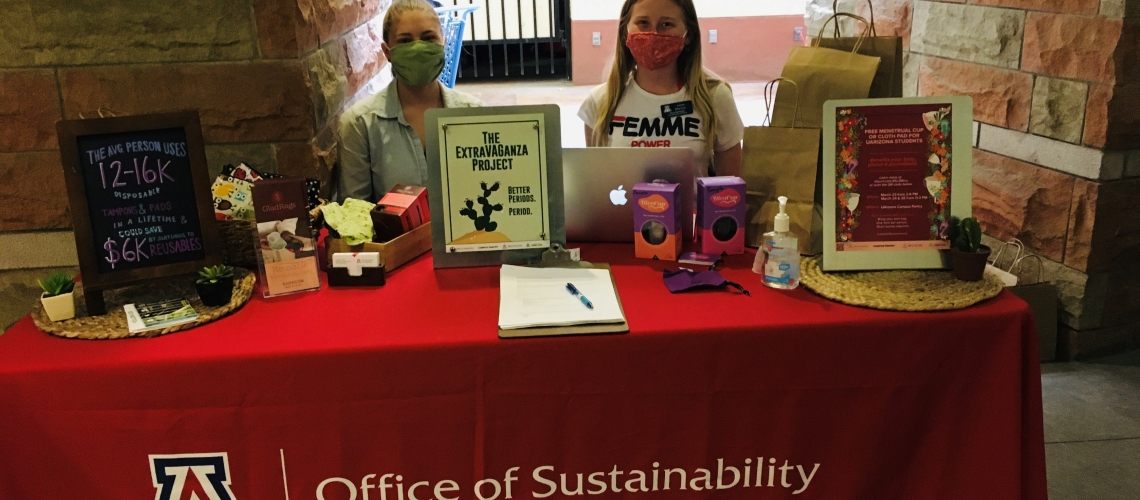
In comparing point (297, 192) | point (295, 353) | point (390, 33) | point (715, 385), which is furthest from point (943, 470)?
point (390, 33)

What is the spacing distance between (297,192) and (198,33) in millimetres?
617

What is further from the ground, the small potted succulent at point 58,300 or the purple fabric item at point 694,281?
the small potted succulent at point 58,300

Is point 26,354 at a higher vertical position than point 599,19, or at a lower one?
lower

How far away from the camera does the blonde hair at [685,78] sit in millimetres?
2289

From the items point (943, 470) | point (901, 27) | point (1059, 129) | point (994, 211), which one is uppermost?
point (901, 27)

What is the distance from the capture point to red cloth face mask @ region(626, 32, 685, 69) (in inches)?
86.7

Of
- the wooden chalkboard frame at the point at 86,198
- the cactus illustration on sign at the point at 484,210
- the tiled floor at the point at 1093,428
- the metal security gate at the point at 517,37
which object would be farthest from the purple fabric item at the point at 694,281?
the metal security gate at the point at 517,37

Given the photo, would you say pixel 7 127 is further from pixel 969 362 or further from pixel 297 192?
pixel 969 362

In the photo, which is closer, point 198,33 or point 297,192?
point 297,192

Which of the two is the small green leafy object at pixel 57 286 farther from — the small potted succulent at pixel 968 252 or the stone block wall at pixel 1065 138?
the stone block wall at pixel 1065 138

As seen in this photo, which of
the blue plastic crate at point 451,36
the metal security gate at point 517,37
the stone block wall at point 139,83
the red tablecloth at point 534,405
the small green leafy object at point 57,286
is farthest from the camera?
the metal security gate at point 517,37

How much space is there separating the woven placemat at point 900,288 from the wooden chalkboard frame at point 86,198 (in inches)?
43.6

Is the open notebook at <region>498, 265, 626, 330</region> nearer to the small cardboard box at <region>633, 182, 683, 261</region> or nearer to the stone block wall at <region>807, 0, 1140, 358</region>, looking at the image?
the small cardboard box at <region>633, 182, 683, 261</region>

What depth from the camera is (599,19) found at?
8539 millimetres
